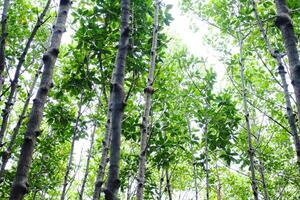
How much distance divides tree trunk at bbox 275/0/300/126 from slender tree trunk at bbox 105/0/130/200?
1.26 metres

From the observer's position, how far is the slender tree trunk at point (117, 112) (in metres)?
1.70

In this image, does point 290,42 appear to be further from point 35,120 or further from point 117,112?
point 35,120

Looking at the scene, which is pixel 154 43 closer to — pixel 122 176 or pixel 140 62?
pixel 140 62

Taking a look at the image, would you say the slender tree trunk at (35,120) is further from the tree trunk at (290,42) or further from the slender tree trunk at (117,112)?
the tree trunk at (290,42)

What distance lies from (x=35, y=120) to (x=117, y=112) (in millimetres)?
696

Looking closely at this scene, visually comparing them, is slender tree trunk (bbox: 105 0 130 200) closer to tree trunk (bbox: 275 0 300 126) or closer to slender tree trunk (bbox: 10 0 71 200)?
slender tree trunk (bbox: 10 0 71 200)

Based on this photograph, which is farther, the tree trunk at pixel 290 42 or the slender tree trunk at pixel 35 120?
the tree trunk at pixel 290 42

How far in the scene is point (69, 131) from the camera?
925cm

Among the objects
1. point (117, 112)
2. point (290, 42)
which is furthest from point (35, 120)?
point (290, 42)

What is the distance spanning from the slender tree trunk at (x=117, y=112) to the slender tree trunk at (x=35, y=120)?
63 centimetres

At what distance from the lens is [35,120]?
219 cm

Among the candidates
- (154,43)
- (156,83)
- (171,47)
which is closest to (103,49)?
(154,43)

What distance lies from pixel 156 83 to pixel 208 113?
1698 millimetres

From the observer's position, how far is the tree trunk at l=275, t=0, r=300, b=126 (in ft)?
7.50
